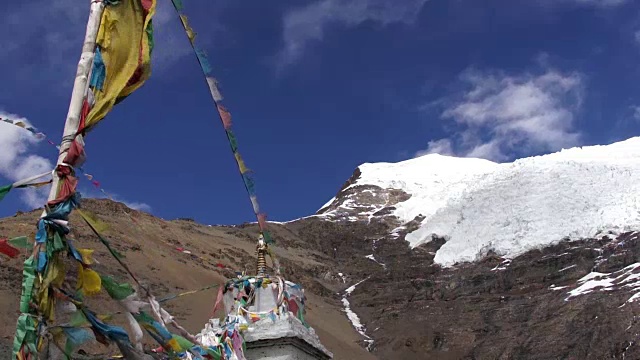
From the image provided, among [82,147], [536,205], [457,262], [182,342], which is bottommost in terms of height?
[182,342]

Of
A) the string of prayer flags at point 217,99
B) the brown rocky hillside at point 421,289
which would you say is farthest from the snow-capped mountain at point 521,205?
the string of prayer flags at point 217,99

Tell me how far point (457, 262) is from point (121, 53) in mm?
74689

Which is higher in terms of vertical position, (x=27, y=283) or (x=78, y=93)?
(x=78, y=93)

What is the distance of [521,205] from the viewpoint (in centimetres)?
8231

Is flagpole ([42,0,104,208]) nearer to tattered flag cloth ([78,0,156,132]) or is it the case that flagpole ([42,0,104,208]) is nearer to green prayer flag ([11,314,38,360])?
tattered flag cloth ([78,0,156,132])

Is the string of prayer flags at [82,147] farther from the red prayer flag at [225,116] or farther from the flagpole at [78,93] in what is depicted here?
the red prayer flag at [225,116]

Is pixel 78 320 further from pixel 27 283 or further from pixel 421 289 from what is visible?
pixel 421 289

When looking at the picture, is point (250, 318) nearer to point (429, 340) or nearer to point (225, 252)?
point (429, 340)

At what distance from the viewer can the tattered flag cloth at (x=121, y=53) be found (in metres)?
5.37

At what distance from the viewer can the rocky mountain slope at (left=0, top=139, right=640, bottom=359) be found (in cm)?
5303

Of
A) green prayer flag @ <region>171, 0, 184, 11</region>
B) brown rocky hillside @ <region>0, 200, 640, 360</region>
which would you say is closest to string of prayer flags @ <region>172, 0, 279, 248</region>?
green prayer flag @ <region>171, 0, 184, 11</region>

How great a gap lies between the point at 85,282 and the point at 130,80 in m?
1.50

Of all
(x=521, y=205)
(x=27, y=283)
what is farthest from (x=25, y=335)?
(x=521, y=205)

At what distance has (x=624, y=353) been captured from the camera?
4703 centimetres
